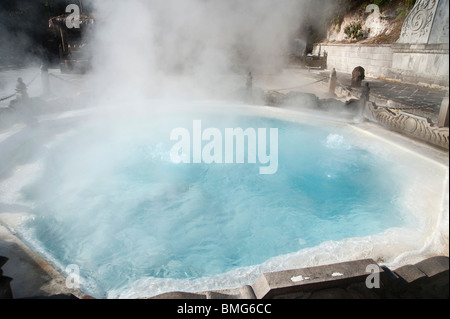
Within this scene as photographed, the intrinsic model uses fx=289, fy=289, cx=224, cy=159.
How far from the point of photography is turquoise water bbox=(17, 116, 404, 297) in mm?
2852

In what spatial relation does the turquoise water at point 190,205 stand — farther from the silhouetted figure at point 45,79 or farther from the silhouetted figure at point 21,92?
the silhouetted figure at point 45,79

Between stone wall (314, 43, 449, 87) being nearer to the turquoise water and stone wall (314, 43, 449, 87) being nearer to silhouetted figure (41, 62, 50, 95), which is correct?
the turquoise water

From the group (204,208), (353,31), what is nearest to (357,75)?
(353,31)

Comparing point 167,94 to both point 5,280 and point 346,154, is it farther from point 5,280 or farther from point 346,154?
point 5,280

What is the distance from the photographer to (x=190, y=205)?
12.2 feet

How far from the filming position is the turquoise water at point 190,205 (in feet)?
9.36

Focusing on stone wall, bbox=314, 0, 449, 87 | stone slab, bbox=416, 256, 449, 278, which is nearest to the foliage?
stone wall, bbox=314, 0, 449, 87

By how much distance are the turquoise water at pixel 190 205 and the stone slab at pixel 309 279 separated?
3.64 ft

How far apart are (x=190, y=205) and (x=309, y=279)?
7.31 ft

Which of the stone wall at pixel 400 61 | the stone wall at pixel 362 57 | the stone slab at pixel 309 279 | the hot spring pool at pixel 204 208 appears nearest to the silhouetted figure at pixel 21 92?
the hot spring pool at pixel 204 208

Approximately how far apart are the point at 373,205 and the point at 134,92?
6357mm

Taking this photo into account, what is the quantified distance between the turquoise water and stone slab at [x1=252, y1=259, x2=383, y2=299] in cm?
111

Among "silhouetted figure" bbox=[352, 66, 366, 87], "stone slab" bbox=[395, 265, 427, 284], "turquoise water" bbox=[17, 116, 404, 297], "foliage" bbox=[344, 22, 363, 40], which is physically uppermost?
"foliage" bbox=[344, 22, 363, 40]

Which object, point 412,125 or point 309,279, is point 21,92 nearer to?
point 309,279
